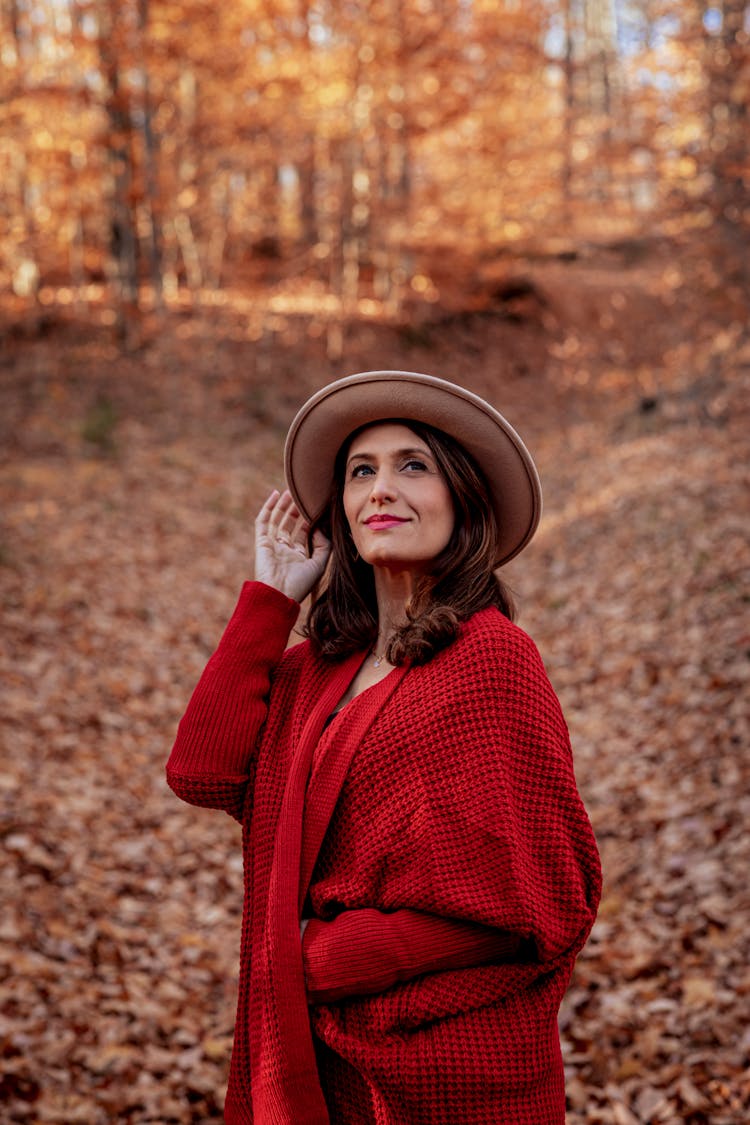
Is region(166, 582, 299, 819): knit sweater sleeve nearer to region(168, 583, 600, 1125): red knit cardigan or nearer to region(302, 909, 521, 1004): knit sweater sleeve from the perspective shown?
region(168, 583, 600, 1125): red knit cardigan

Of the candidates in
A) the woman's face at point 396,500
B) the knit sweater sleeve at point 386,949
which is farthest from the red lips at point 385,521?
the knit sweater sleeve at point 386,949

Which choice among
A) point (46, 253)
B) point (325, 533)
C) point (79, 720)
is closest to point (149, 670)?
point (79, 720)

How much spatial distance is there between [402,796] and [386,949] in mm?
292

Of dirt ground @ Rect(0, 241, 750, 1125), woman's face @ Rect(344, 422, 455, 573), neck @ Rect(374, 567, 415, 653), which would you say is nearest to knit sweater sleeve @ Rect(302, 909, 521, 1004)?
neck @ Rect(374, 567, 415, 653)

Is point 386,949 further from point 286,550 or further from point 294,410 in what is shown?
point 294,410

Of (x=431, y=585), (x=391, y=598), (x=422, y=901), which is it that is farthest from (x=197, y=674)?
(x=422, y=901)

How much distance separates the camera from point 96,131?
18812mm

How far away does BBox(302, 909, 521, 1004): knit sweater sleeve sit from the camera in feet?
6.00

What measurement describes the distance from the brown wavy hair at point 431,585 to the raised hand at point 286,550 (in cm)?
6

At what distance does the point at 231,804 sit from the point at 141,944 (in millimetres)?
3478

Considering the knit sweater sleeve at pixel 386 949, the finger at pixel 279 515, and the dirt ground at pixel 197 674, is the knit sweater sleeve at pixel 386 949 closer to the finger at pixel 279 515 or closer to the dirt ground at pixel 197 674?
the finger at pixel 279 515

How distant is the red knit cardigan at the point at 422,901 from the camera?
6.07 ft

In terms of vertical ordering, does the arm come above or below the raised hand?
below

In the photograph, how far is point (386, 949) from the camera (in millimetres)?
1828
